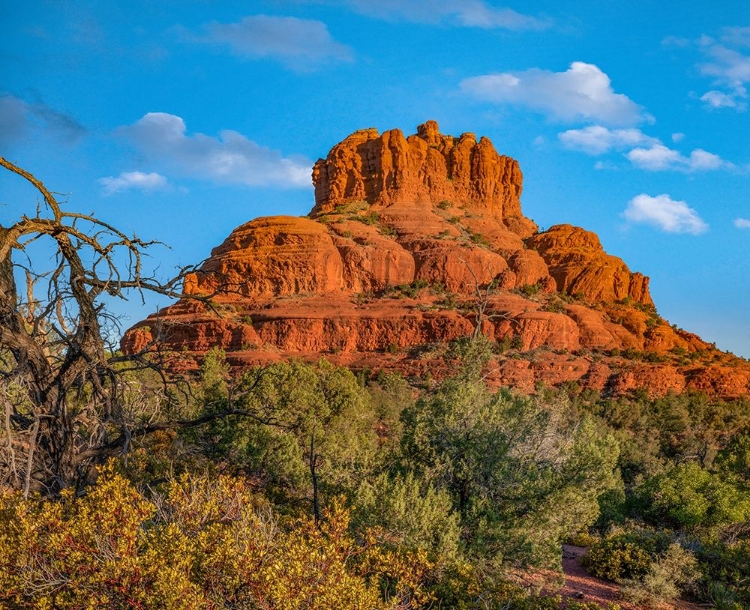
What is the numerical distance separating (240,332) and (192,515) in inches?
2294

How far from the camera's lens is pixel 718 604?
13438mm

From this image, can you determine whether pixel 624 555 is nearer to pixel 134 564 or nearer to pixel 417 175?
pixel 134 564

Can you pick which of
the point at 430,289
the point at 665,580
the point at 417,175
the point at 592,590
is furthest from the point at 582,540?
the point at 417,175

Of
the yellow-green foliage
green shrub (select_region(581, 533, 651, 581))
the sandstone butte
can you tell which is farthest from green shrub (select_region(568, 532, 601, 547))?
the sandstone butte

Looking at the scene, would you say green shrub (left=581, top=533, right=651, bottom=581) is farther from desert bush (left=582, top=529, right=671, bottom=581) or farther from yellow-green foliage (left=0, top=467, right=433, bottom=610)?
yellow-green foliage (left=0, top=467, right=433, bottom=610)

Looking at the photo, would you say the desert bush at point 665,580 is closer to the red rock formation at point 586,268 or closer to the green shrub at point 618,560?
the green shrub at point 618,560

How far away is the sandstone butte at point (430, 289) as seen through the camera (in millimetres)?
60844

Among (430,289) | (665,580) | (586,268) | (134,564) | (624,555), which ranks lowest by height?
(665,580)

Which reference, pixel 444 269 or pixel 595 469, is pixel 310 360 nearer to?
pixel 444 269

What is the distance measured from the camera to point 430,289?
7206 cm

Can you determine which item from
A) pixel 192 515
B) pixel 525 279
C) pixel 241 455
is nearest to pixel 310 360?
pixel 525 279

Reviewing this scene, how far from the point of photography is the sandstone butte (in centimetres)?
6084

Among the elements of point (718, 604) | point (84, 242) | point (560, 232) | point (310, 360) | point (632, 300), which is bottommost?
point (718, 604)

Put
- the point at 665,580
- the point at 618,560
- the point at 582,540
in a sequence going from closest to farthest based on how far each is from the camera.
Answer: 1. the point at 665,580
2. the point at 618,560
3. the point at 582,540
